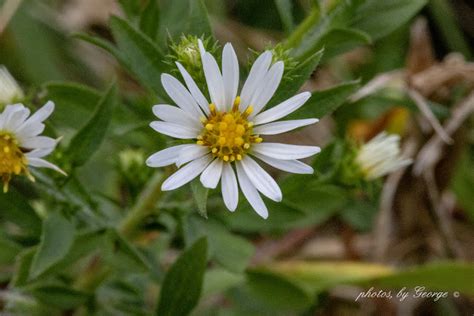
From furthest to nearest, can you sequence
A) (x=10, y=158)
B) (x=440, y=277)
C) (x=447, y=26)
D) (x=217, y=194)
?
(x=447, y=26), (x=440, y=277), (x=217, y=194), (x=10, y=158)

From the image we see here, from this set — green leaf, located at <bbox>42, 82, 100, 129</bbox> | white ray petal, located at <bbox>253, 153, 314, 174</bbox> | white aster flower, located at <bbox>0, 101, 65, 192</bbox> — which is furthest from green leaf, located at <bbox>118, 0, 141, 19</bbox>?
white ray petal, located at <bbox>253, 153, 314, 174</bbox>

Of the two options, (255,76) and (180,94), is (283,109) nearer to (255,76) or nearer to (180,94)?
(255,76)

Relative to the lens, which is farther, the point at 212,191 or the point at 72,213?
the point at 72,213

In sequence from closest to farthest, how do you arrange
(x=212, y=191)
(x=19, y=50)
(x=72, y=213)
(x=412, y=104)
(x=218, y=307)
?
(x=212, y=191) → (x=72, y=213) → (x=412, y=104) → (x=218, y=307) → (x=19, y=50)

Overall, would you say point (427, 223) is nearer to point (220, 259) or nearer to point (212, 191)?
point (220, 259)

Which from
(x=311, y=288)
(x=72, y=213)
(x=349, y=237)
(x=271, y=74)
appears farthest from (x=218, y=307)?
(x=271, y=74)

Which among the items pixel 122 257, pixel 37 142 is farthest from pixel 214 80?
pixel 122 257
